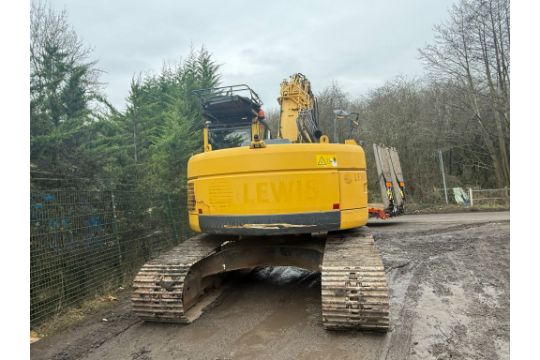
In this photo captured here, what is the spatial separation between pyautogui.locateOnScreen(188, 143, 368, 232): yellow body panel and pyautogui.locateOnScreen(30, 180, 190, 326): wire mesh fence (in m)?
2.02

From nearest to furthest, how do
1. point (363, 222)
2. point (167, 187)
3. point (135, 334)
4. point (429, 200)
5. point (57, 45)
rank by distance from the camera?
point (135, 334) < point (363, 222) < point (167, 187) < point (57, 45) < point (429, 200)

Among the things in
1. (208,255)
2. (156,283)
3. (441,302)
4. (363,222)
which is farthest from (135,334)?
(441,302)

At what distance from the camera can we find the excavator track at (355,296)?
3.65 metres

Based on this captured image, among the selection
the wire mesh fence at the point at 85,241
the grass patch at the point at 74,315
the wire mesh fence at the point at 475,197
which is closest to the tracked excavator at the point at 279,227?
the grass patch at the point at 74,315

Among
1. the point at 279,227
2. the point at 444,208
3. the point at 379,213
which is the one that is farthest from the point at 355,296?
the point at 444,208

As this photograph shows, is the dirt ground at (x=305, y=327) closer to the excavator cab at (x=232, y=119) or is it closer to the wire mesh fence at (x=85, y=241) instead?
the wire mesh fence at (x=85, y=241)

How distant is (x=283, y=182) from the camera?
442 cm

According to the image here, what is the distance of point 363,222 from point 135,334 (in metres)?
2.97

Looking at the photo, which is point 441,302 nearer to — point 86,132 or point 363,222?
point 363,222

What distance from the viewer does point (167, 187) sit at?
9.14 m

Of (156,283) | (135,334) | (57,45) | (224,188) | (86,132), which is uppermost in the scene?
(57,45)

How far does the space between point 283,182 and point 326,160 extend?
0.58 meters

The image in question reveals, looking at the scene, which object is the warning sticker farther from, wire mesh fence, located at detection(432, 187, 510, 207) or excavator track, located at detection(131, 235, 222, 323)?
wire mesh fence, located at detection(432, 187, 510, 207)

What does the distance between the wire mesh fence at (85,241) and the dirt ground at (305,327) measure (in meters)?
0.51
